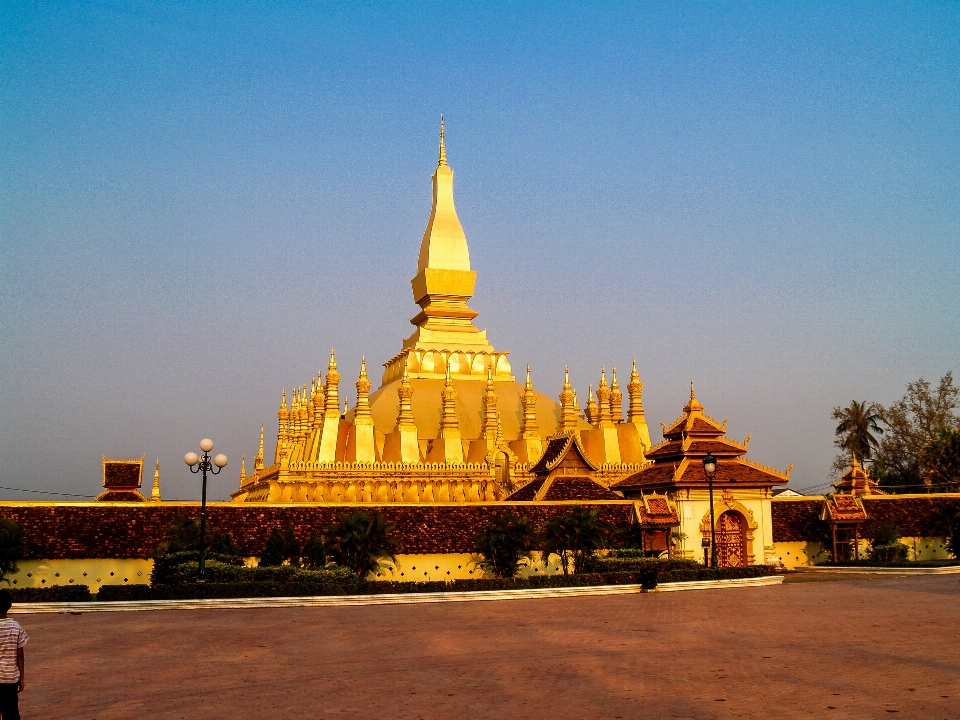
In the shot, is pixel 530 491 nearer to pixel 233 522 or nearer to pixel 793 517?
pixel 793 517

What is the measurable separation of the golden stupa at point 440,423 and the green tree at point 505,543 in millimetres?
10560

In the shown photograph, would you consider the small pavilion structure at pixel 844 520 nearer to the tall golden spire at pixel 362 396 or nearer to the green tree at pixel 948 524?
the green tree at pixel 948 524

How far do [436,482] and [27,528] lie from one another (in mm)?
17108

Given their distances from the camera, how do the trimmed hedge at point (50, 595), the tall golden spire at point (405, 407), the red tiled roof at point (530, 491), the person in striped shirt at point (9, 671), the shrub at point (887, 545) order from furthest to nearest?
the tall golden spire at point (405, 407), the red tiled roof at point (530, 491), the shrub at point (887, 545), the trimmed hedge at point (50, 595), the person in striped shirt at point (9, 671)

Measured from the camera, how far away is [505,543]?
30.1 metres

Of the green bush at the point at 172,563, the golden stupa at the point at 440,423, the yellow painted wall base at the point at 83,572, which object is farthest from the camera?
the golden stupa at the point at 440,423

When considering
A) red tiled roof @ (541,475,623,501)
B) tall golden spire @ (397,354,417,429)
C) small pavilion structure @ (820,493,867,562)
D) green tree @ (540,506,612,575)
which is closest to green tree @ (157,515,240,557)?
green tree @ (540,506,612,575)

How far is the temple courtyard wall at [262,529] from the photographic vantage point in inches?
1132

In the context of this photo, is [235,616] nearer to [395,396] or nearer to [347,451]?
[347,451]

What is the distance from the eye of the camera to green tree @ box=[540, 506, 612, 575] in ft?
98.4

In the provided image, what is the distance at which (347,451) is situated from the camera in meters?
43.2

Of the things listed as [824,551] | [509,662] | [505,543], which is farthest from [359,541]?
[824,551]

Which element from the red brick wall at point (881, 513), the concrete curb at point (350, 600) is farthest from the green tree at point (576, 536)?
the red brick wall at point (881, 513)

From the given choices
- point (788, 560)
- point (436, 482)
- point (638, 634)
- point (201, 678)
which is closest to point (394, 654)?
point (201, 678)
